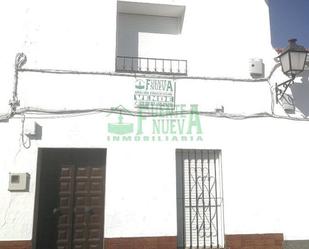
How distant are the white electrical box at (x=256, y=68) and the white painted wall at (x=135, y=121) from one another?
0.44 ft

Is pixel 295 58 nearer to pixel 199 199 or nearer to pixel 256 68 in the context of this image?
pixel 256 68

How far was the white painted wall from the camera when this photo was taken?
20.8ft

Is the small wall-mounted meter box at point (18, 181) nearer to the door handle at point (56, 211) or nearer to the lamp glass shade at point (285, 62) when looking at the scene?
the door handle at point (56, 211)

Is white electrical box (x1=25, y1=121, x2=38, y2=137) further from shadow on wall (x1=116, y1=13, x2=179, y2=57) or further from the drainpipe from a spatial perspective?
shadow on wall (x1=116, y1=13, x2=179, y2=57)

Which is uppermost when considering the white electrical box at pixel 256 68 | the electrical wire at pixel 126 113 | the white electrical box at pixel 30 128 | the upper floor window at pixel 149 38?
the upper floor window at pixel 149 38

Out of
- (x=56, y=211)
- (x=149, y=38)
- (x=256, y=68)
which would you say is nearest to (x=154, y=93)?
(x=149, y=38)

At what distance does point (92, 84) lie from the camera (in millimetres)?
6609

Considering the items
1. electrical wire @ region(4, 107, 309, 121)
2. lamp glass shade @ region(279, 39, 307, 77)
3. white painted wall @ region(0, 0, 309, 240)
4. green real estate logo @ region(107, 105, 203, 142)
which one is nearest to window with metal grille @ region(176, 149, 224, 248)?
white painted wall @ region(0, 0, 309, 240)

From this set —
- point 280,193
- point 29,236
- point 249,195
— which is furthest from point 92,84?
point 280,193

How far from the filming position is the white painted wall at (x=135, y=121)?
633 centimetres

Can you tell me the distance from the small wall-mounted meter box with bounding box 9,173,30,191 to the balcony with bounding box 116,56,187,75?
2593 millimetres

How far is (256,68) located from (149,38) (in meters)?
2.12

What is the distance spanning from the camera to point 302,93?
730cm

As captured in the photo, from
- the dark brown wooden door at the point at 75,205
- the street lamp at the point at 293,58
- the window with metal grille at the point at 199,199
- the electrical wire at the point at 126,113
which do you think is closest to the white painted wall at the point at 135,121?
the electrical wire at the point at 126,113
